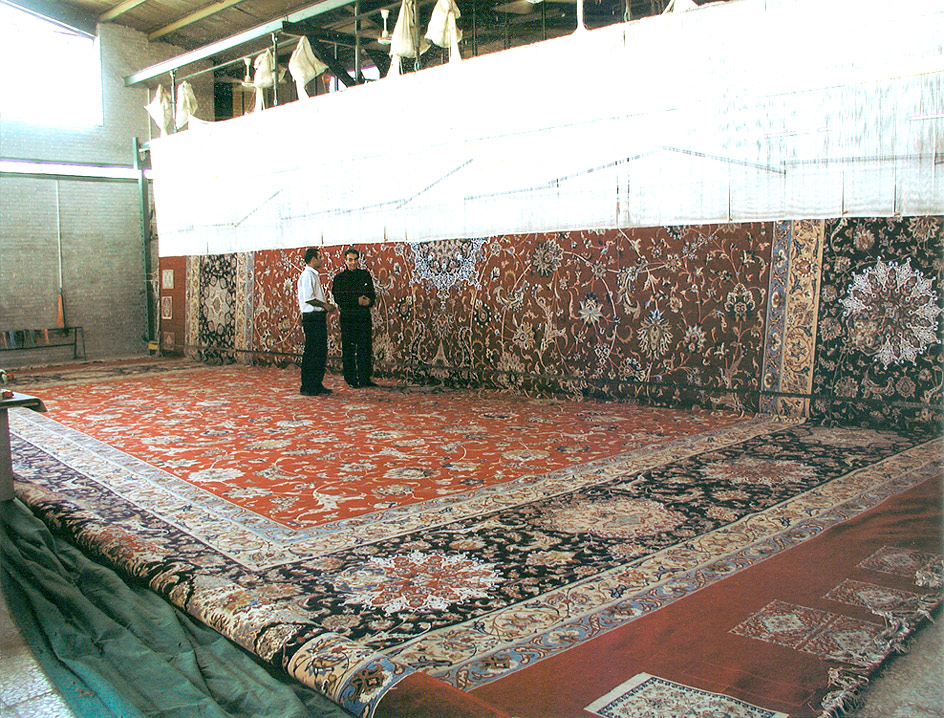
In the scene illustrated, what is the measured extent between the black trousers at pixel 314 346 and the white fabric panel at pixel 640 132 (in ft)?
12.1

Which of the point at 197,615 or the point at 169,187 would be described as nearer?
the point at 197,615

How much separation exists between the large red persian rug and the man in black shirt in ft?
6.50

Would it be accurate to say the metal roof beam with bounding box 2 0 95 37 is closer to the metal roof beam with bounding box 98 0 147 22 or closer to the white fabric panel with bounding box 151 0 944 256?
the metal roof beam with bounding box 98 0 147 22

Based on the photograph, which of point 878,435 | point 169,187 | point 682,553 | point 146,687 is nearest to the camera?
point 146,687

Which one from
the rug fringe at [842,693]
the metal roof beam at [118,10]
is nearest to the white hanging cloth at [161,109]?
the metal roof beam at [118,10]

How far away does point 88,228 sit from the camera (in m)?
11.7

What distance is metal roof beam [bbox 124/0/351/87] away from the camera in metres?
7.19

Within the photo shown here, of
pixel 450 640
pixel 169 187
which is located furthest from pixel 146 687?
pixel 169 187

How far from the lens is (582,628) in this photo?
2.52 meters

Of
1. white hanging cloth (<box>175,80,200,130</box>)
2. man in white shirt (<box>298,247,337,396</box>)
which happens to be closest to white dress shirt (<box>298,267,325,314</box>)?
man in white shirt (<box>298,247,337,396</box>)

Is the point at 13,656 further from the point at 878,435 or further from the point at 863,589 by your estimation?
the point at 878,435

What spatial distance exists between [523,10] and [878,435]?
646 centimetres

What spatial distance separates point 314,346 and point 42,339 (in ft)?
19.1

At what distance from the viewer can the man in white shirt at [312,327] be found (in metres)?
7.54
